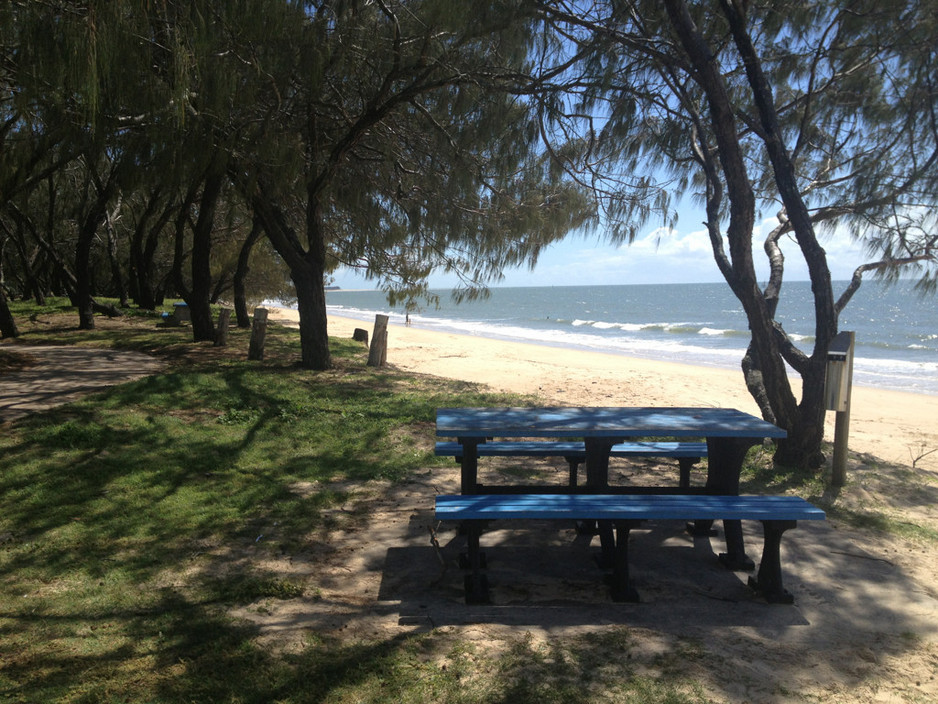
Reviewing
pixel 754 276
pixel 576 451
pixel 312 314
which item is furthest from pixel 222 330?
pixel 754 276

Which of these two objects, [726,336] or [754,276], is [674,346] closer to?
[726,336]

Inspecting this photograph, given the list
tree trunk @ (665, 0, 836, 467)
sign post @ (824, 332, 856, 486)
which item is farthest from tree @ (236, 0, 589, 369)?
sign post @ (824, 332, 856, 486)

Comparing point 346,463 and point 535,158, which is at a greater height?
point 535,158

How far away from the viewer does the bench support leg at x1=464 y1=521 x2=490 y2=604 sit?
126 inches

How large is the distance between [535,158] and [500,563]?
484 centimetres

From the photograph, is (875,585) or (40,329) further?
(40,329)

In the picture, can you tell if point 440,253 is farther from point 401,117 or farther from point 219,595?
point 219,595

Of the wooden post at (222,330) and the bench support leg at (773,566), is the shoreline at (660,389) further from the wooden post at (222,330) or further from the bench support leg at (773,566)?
the bench support leg at (773,566)

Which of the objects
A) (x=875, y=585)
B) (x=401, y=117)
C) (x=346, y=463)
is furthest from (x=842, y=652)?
(x=401, y=117)

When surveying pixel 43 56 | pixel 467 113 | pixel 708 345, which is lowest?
pixel 708 345

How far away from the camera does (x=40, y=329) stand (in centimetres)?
1339

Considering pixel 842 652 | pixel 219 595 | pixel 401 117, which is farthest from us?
pixel 401 117

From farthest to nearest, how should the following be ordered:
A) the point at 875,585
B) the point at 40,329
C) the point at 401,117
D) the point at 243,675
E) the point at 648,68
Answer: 1. the point at 40,329
2. the point at 401,117
3. the point at 648,68
4. the point at 875,585
5. the point at 243,675

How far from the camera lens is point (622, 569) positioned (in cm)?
328
